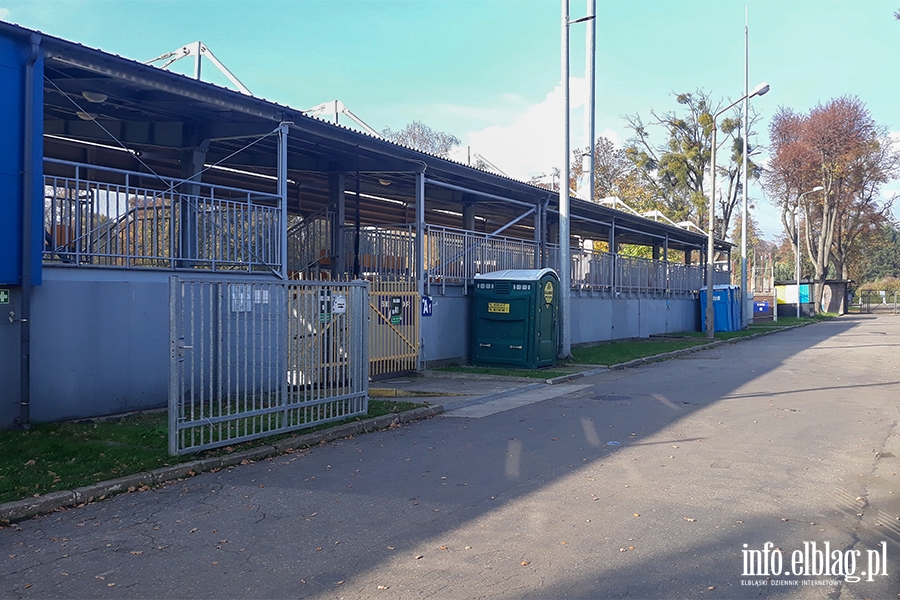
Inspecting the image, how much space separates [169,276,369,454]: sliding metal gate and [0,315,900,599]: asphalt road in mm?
744

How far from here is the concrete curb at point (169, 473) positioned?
6.50m

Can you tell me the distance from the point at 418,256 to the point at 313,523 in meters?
11.4

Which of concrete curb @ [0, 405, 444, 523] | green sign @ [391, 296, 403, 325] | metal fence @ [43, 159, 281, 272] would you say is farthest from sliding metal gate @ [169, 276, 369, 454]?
green sign @ [391, 296, 403, 325]

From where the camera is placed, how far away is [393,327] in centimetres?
1641

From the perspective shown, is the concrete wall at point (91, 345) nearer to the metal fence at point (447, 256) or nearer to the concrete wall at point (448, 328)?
the concrete wall at point (448, 328)

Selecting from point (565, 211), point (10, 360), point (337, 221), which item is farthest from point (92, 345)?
point (565, 211)

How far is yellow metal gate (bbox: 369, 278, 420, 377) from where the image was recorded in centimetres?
1598

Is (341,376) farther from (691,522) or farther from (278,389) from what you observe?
(691,522)

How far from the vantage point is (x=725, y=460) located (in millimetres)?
8484

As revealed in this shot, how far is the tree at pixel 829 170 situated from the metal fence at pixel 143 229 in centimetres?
5395

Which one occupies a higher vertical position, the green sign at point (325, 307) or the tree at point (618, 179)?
the tree at point (618, 179)

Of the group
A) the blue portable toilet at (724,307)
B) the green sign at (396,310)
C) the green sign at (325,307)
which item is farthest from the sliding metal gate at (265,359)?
the blue portable toilet at (724,307)

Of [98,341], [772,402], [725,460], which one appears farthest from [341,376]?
[772,402]

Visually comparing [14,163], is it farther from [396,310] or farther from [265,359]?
[396,310]
